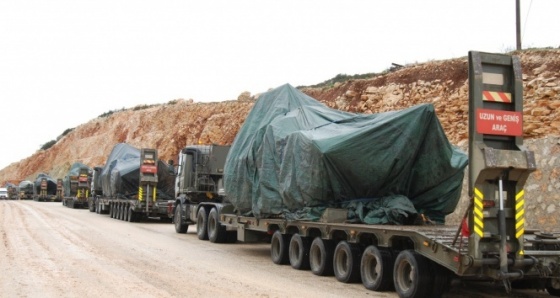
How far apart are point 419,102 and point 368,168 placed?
17977 millimetres

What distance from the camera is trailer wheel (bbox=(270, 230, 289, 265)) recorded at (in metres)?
13.8

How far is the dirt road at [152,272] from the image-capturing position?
9938mm

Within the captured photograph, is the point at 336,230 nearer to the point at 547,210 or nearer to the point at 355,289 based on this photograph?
the point at 355,289

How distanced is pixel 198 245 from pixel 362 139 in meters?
8.23

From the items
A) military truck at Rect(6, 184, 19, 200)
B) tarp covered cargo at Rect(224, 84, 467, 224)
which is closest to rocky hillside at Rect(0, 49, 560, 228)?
tarp covered cargo at Rect(224, 84, 467, 224)

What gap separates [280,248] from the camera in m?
13.9

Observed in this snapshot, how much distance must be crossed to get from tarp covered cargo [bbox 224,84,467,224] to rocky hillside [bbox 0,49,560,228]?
17.7 feet

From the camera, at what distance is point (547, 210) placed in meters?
16.3

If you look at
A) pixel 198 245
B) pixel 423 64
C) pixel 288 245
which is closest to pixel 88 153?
pixel 423 64

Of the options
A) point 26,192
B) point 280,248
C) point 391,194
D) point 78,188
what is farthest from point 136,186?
point 26,192

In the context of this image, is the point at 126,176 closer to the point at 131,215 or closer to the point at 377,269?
the point at 131,215

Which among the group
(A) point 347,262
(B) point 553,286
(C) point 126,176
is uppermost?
(C) point 126,176

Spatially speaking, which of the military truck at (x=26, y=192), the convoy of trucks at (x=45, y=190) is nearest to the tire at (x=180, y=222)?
the convoy of trucks at (x=45, y=190)

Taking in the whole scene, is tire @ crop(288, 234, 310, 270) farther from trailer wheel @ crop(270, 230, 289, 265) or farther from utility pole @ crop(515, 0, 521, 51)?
utility pole @ crop(515, 0, 521, 51)
